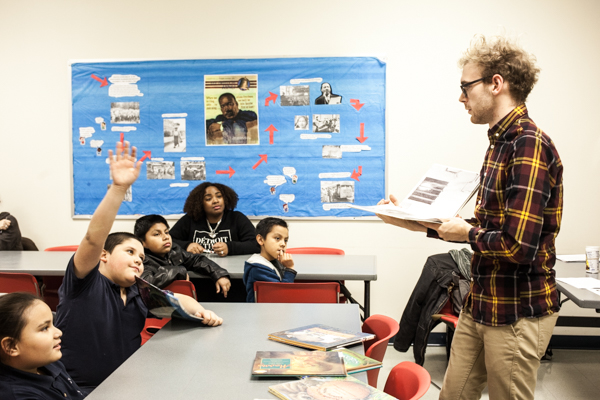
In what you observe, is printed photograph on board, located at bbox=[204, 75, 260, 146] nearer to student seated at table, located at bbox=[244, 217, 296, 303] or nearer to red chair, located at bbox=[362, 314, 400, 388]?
student seated at table, located at bbox=[244, 217, 296, 303]

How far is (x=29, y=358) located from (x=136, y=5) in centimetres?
375

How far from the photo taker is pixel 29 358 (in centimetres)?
139

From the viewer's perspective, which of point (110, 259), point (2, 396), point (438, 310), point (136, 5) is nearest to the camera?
point (2, 396)

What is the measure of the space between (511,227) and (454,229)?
185 mm

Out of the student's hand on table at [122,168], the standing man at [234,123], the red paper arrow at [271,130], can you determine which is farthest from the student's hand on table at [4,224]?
the student's hand on table at [122,168]

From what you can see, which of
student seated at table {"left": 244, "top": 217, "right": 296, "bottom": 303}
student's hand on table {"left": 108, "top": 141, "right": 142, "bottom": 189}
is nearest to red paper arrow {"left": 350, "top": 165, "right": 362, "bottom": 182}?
student seated at table {"left": 244, "top": 217, "right": 296, "bottom": 303}

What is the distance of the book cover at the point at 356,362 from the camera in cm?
146

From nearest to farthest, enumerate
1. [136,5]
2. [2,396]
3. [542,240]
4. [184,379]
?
1. [2,396]
2. [184,379]
3. [542,240]
4. [136,5]

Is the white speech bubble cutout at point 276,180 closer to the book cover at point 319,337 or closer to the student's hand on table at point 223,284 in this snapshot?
the student's hand on table at point 223,284

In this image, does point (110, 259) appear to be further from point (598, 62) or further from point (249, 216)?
point (598, 62)

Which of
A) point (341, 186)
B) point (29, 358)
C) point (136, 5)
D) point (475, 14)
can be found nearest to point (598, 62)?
point (475, 14)

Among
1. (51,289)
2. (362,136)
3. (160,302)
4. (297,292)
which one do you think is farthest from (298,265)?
(51,289)

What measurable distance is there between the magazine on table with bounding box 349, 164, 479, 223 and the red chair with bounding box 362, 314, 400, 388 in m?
0.46

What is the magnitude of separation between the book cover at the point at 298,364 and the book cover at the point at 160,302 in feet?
1.29
